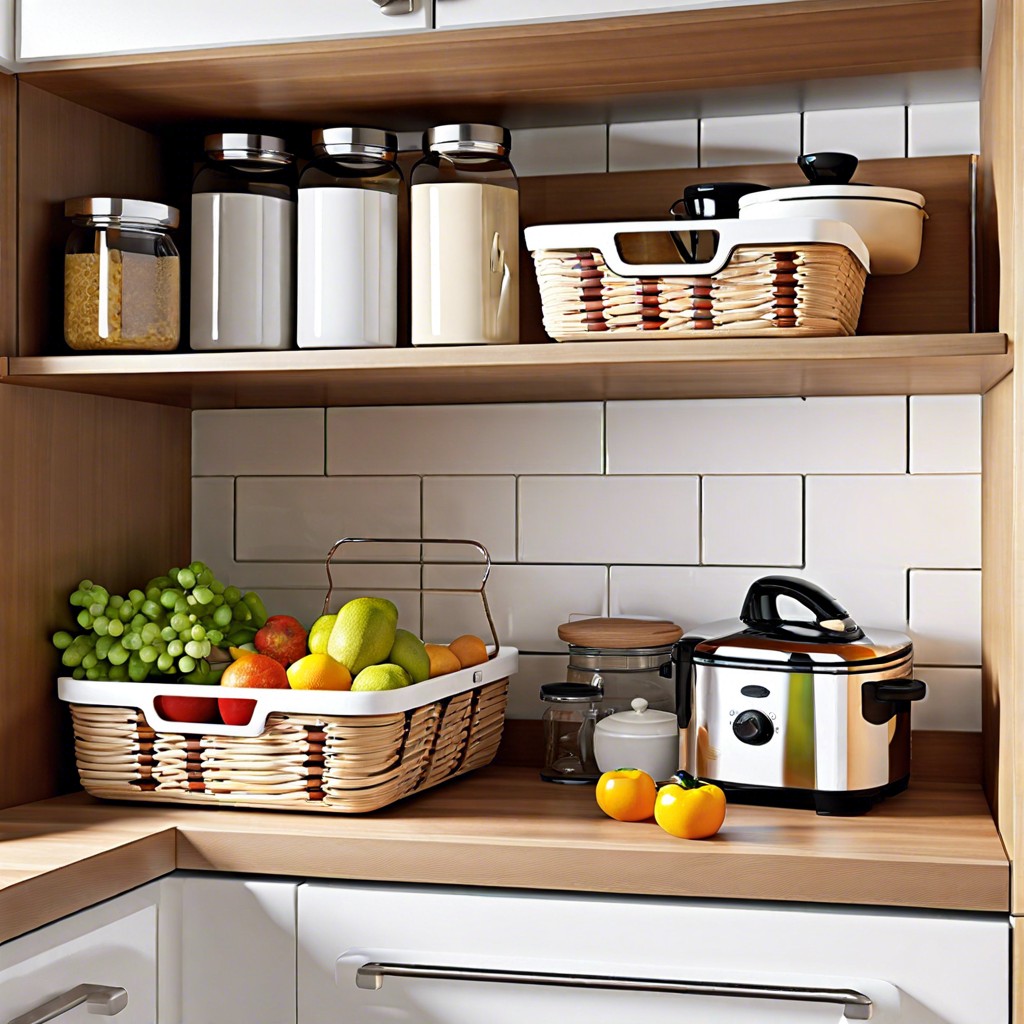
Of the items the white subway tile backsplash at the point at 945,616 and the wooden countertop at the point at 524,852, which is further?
the white subway tile backsplash at the point at 945,616

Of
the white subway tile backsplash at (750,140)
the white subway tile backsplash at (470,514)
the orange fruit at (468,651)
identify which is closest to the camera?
the orange fruit at (468,651)

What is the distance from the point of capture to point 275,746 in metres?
1.40

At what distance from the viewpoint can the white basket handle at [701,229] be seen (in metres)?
1.29

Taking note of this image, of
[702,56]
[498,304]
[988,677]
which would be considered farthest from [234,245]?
[988,677]

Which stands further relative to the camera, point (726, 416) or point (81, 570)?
point (726, 416)

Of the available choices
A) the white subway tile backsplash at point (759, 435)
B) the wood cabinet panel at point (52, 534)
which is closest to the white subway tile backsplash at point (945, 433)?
the white subway tile backsplash at point (759, 435)

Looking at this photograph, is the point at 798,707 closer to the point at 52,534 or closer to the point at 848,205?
the point at 848,205

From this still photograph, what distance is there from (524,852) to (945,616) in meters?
0.70

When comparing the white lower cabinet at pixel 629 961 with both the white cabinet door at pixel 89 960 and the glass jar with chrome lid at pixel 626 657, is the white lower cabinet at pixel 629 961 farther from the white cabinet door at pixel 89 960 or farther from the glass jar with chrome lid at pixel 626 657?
the glass jar with chrome lid at pixel 626 657

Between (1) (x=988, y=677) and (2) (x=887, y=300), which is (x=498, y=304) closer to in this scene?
(2) (x=887, y=300)

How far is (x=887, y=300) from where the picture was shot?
165cm

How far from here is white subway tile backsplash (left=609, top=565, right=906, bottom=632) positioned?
167 cm

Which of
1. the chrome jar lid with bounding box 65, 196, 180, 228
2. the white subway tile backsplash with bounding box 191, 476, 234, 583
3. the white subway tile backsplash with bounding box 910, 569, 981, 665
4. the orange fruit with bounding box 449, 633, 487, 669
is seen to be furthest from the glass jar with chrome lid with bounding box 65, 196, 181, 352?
the white subway tile backsplash with bounding box 910, 569, 981, 665

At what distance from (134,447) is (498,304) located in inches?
A: 23.0
